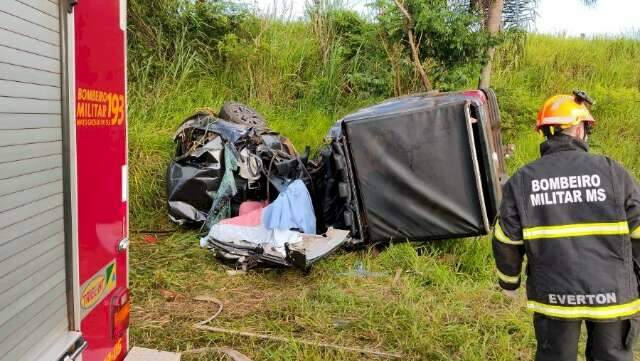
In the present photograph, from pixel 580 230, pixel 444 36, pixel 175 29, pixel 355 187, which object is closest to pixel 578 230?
pixel 580 230

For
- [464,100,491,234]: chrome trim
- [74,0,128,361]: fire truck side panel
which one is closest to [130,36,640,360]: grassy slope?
[464,100,491,234]: chrome trim

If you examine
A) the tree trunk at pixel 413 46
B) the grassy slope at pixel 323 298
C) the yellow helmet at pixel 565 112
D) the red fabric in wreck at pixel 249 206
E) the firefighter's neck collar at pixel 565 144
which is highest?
the tree trunk at pixel 413 46

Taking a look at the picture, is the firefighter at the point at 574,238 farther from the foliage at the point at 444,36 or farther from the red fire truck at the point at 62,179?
the foliage at the point at 444,36

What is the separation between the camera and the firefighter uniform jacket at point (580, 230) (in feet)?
7.45

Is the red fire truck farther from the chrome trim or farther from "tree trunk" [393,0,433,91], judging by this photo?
"tree trunk" [393,0,433,91]

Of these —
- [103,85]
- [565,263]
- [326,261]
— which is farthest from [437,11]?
[103,85]

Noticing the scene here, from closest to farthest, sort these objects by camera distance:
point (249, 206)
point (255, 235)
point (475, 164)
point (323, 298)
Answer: point (323, 298) → point (475, 164) → point (255, 235) → point (249, 206)

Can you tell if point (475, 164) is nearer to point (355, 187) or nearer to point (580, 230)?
point (355, 187)

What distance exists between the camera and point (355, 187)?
14.9 ft

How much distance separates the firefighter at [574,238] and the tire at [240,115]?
3.81 metres

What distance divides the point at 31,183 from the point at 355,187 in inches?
128

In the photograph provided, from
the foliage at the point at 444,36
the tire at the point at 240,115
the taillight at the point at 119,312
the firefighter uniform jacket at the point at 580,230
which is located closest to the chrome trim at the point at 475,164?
the firefighter uniform jacket at the point at 580,230

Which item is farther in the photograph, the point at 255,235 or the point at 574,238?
the point at 255,235

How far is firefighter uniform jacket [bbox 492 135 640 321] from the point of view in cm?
227
